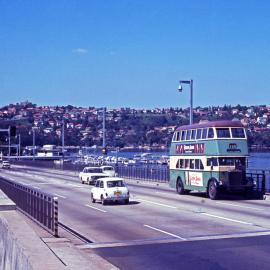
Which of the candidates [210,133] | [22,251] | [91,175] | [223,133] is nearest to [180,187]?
[210,133]

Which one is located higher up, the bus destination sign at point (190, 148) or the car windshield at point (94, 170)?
the bus destination sign at point (190, 148)

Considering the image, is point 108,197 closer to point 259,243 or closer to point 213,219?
point 213,219

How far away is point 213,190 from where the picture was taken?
3472 centimetres

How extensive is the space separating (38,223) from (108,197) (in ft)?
39.0

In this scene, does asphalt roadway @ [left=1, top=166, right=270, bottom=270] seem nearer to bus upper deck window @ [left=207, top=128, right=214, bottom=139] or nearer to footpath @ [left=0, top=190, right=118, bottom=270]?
footpath @ [left=0, top=190, right=118, bottom=270]

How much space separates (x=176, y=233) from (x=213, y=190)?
1561 centimetres

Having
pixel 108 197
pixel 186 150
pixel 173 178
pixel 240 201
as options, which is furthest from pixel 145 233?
pixel 173 178

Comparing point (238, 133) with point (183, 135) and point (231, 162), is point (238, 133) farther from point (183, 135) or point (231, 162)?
point (183, 135)

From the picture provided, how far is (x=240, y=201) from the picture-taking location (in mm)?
34250

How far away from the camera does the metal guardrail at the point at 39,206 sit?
18.1 metres

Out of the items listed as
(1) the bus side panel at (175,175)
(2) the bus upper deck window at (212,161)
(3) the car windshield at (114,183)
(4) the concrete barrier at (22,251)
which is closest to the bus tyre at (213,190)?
(2) the bus upper deck window at (212,161)

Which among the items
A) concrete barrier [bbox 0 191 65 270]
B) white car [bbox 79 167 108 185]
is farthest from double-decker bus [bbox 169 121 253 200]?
concrete barrier [bbox 0 191 65 270]

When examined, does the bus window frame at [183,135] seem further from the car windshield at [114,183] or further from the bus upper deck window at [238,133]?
the car windshield at [114,183]

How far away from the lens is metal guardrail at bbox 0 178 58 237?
18.1 m
